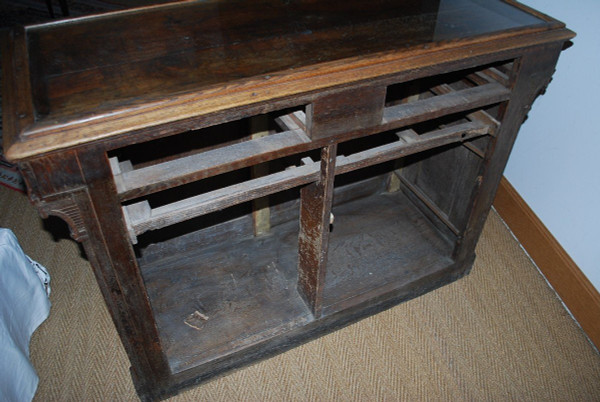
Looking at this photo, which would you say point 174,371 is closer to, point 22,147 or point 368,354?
point 368,354

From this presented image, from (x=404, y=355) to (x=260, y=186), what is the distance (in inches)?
38.2

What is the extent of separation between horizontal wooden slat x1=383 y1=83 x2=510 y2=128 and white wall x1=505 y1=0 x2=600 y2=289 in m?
0.52

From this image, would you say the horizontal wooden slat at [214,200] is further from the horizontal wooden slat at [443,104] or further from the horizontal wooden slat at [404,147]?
the horizontal wooden slat at [443,104]

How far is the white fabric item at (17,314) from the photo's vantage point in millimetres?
1595

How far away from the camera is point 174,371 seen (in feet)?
5.51

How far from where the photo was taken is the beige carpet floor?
1771 mm

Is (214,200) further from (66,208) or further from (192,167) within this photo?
(66,208)

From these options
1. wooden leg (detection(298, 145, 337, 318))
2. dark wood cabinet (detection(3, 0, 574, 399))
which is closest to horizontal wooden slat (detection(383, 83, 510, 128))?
dark wood cabinet (detection(3, 0, 574, 399))

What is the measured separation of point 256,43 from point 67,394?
1393 millimetres

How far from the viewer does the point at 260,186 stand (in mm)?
1378

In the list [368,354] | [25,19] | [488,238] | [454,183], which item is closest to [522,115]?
[454,183]

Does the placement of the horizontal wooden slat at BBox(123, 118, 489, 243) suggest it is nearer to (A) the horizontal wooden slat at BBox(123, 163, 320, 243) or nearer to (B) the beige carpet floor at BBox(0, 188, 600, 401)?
(A) the horizontal wooden slat at BBox(123, 163, 320, 243)

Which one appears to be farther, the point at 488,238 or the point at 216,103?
the point at 488,238

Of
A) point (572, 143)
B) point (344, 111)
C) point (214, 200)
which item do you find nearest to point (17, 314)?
point (214, 200)
